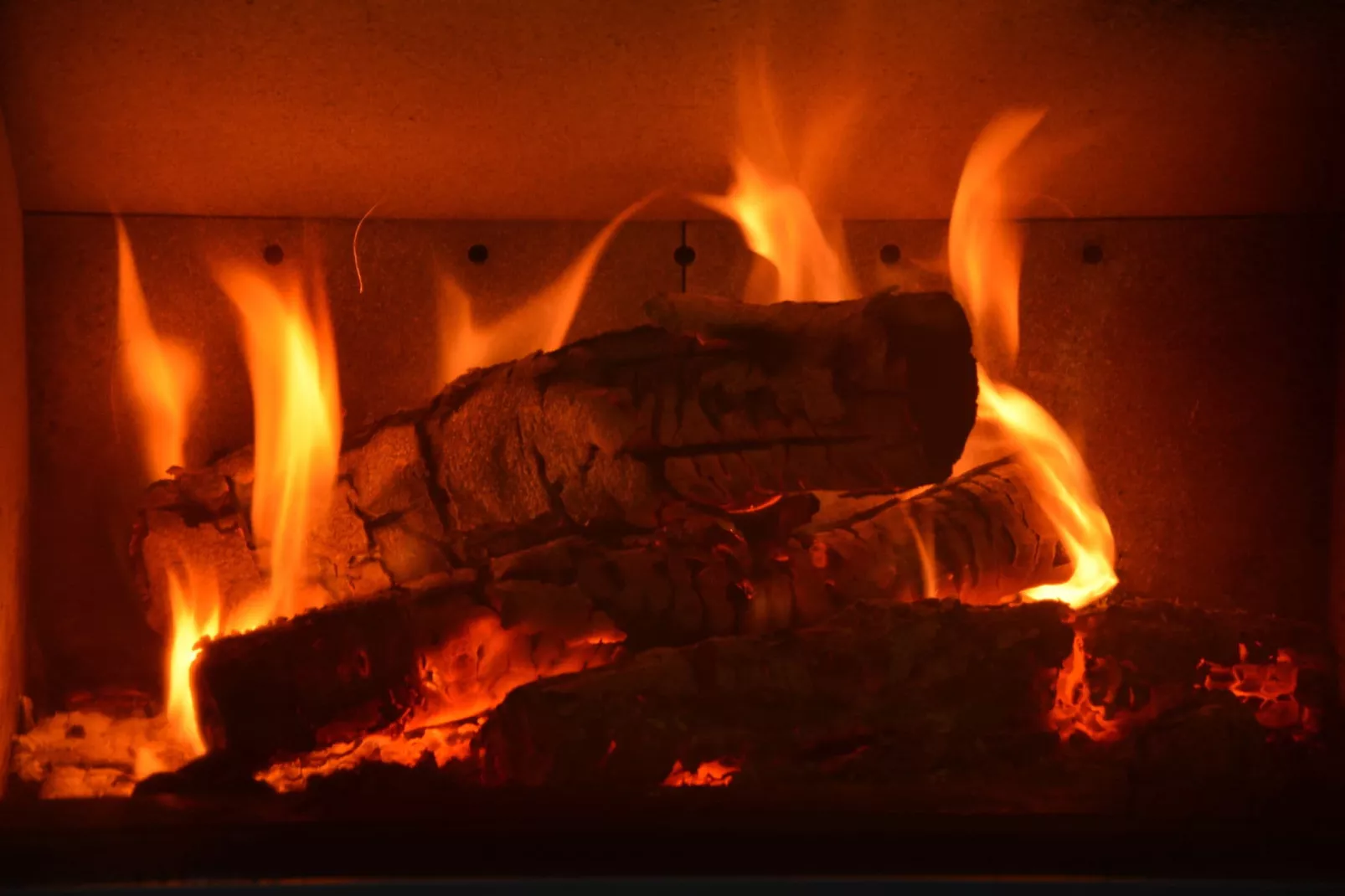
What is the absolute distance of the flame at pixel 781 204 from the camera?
2.00m

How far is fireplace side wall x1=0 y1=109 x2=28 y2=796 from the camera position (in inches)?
75.2

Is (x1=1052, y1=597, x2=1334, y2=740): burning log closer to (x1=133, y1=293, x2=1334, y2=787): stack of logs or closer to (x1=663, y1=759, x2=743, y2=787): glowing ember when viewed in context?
(x1=133, y1=293, x2=1334, y2=787): stack of logs

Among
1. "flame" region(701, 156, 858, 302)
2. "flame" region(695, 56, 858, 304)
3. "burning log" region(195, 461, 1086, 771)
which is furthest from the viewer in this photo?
"flame" region(701, 156, 858, 302)

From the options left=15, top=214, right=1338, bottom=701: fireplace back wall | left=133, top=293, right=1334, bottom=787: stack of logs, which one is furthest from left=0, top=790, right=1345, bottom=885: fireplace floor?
left=15, top=214, right=1338, bottom=701: fireplace back wall

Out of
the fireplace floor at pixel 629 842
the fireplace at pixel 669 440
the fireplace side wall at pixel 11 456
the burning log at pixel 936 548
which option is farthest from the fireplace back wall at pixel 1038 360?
the fireplace floor at pixel 629 842

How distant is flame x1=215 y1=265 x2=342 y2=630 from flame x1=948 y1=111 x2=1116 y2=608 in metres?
1.06

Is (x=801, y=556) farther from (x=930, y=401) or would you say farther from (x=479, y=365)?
(x=479, y=365)

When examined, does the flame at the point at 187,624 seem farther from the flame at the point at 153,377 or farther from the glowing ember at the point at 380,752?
the glowing ember at the point at 380,752

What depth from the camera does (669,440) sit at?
1.70m

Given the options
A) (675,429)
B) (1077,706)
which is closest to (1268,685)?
(1077,706)

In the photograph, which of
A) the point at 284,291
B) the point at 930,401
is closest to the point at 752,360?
the point at 930,401

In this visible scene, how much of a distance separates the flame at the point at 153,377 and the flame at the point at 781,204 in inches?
35.9

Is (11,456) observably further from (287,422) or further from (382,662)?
(382,662)

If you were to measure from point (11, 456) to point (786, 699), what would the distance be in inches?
47.7
